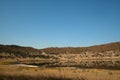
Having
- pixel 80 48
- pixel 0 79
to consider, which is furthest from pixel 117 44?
pixel 0 79

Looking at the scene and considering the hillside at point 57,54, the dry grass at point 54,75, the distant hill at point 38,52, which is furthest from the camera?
the hillside at point 57,54

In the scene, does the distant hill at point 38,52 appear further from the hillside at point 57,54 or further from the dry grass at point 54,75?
the dry grass at point 54,75

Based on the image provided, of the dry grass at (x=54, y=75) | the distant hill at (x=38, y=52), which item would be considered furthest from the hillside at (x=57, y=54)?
the dry grass at (x=54, y=75)

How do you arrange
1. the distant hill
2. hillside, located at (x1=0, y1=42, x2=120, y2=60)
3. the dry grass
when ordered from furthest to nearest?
hillside, located at (x1=0, y1=42, x2=120, y2=60)
the distant hill
the dry grass

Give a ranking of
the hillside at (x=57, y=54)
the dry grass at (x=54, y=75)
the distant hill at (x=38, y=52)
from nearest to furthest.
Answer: the dry grass at (x=54, y=75), the distant hill at (x=38, y=52), the hillside at (x=57, y=54)

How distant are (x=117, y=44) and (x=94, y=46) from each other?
23.3 m

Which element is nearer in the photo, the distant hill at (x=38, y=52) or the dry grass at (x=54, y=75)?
the dry grass at (x=54, y=75)

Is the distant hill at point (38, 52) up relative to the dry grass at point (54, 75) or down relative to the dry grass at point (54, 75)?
up

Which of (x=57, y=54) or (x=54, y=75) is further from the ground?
(x=57, y=54)

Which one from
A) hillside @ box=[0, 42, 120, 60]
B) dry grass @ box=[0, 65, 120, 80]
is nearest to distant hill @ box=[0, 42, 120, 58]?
hillside @ box=[0, 42, 120, 60]

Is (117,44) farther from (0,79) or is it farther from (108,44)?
(0,79)

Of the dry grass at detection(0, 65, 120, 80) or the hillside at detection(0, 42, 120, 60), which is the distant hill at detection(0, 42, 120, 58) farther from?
the dry grass at detection(0, 65, 120, 80)

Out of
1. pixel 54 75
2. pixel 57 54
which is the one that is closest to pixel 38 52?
pixel 57 54

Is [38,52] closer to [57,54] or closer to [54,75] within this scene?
[57,54]
